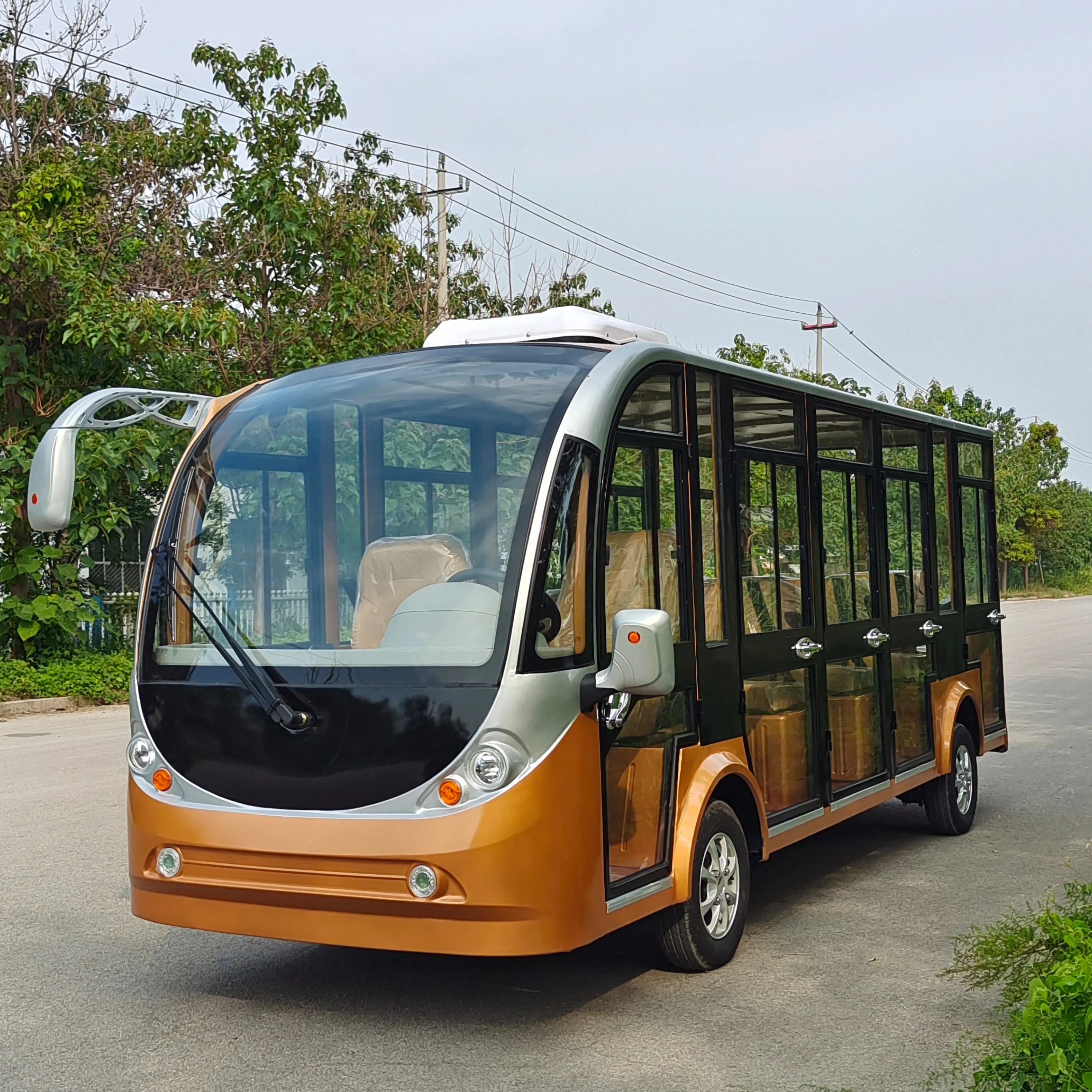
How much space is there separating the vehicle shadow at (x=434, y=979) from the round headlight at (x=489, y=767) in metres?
1.05

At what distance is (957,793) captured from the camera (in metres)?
9.39

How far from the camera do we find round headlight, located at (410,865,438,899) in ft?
16.1

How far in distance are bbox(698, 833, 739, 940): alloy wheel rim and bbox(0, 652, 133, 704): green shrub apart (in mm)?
12625

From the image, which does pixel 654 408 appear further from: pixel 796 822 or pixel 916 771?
pixel 916 771

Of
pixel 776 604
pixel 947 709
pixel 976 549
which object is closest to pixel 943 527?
pixel 976 549

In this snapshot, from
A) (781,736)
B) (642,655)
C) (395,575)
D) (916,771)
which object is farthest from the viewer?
(916,771)

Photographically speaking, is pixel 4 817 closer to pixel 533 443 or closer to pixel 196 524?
pixel 196 524

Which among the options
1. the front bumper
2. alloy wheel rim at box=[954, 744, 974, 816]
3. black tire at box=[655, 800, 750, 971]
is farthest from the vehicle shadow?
alloy wheel rim at box=[954, 744, 974, 816]

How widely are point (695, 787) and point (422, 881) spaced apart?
57.2 inches

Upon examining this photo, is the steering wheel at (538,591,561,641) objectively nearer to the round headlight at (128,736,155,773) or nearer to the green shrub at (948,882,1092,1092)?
the round headlight at (128,736,155,773)

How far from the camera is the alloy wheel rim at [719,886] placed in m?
6.06

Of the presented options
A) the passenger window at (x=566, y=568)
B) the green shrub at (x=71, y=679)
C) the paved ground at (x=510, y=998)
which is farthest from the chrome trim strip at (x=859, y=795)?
the green shrub at (x=71, y=679)

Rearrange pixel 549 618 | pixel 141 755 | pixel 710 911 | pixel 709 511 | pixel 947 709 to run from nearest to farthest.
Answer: pixel 549 618 < pixel 141 755 < pixel 710 911 < pixel 709 511 < pixel 947 709

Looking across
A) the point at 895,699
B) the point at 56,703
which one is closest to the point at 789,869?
the point at 895,699
